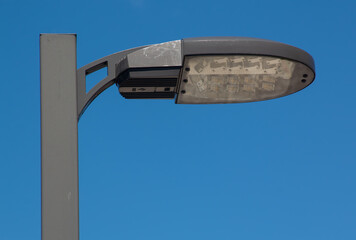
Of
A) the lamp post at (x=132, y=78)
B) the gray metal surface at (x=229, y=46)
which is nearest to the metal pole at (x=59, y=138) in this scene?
the lamp post at (x=132, y=78)

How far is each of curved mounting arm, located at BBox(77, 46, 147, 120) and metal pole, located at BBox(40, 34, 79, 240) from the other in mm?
70

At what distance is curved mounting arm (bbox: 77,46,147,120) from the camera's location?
4152mm

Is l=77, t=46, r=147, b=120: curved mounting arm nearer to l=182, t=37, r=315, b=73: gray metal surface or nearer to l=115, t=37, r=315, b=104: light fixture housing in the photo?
l=115, t=37, r=315, b=104: light fixture housing

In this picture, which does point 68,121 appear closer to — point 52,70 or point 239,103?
point 52,70

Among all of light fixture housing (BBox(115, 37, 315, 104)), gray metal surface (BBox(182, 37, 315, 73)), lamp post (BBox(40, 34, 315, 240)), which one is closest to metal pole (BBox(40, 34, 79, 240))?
lamp post (BBox(40, 34, 315, 240))

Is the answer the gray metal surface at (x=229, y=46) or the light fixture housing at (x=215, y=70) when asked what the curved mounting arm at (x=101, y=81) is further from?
the gray metal surface at (x=229, y=46)

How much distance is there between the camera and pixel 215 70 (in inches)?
176

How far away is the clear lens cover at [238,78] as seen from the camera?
4.35 meters

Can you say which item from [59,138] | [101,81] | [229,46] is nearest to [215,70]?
[229,46]

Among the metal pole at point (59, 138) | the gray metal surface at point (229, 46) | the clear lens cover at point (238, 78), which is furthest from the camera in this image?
the clear lens cover at point (238, 78)

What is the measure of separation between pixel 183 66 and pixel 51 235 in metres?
1.32

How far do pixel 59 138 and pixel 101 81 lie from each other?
510mm

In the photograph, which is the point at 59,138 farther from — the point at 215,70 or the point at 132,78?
the point at 215,70

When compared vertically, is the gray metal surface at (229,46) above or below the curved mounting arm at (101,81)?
above
